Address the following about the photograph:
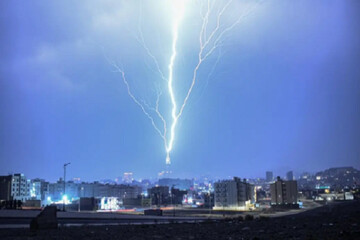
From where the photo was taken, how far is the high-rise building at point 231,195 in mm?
109938

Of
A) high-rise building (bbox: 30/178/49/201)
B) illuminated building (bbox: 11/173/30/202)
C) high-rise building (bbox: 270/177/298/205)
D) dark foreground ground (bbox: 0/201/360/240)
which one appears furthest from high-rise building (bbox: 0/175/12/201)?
dark foreground ground (bbox: 0/201/360/240)

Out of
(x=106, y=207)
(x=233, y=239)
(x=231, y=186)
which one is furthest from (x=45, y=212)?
(x=231, y=186)

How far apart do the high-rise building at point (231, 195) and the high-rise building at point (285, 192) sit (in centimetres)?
1050

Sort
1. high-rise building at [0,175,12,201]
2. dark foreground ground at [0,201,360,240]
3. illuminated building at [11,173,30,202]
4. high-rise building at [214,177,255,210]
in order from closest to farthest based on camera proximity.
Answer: dark foreground ground at [0,201,360,240], high-rise building at [214,177,255,210], high-rise building at [0,175,12,201], illuminated building at [11,173,30,202]

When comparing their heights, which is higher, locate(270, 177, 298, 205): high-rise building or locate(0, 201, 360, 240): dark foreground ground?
locate(0, 201, 360, 240): dark foreground ground

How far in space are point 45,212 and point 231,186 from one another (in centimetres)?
9536

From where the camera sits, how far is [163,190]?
176500 mm

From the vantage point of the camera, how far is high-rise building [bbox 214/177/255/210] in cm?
10994

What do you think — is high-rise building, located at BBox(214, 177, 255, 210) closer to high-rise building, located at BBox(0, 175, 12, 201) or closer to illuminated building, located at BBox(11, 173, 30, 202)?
illuminated building, located at BBox(11, 173, 30, 202)

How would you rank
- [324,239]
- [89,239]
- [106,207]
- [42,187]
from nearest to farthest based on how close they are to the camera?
[324,239] < [89,239] < [106,207] < [42,187]

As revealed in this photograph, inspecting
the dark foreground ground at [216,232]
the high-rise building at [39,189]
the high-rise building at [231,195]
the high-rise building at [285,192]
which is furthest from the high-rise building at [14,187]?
the dark foreground ground at [216,232]

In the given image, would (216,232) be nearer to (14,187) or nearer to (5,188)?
(5,188)

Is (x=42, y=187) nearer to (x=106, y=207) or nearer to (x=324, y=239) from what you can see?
(x=106, y=207)

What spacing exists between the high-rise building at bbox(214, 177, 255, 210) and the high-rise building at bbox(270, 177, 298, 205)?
413 inches
